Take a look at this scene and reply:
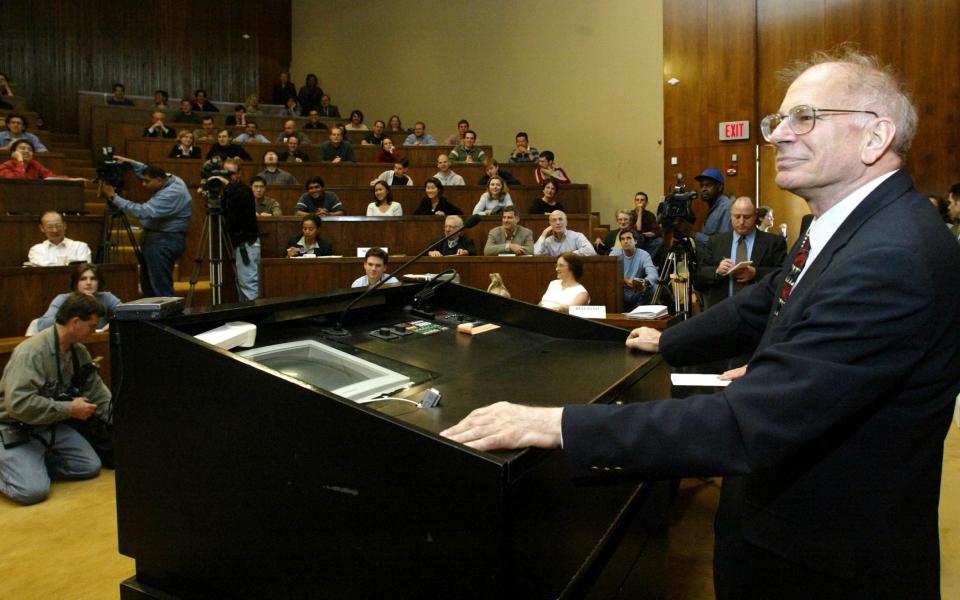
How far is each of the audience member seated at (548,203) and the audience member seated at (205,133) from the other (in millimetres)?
3816

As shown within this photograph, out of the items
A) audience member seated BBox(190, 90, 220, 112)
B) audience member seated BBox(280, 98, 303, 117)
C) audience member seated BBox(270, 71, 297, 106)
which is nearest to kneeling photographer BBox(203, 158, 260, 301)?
audience member seated BBox(190, 90, 220, 112)

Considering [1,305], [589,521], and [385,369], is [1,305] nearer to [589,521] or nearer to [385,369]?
[385,369]

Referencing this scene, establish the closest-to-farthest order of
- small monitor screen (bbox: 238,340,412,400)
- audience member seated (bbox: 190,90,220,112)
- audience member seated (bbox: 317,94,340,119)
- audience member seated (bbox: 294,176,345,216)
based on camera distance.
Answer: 1. small monitor screen (bbox: 238,340,412,400)
2. audience member seated (bbox: 294,176,345,216)
3. audience member seated (bbox: 190,90,220,112)
4. audience member seated (bbox: 317,94,340,119)

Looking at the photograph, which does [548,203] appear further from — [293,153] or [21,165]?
[21,165]

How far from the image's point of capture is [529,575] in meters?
0.99

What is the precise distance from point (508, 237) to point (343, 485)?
5.04m

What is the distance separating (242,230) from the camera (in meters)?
5.77

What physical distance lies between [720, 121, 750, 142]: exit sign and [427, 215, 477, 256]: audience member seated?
3835 mm

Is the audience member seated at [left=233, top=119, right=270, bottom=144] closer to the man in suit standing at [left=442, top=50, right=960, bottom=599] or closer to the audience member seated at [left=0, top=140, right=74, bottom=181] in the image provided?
the audience member seated at [left=0, top=140, right=74, bottom=181]

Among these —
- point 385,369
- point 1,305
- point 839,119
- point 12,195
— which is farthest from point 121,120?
point 839,119

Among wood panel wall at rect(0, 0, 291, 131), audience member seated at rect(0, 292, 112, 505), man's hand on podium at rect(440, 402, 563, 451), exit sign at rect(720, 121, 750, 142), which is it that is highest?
wood panel wall at rect(0, 0, 291, 131)

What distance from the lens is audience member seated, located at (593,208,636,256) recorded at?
6328mm

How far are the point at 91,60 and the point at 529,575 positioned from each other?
40.6 ft

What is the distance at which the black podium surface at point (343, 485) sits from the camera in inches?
37.3
